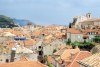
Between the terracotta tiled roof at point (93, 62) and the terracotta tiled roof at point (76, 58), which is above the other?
the terracotta tiled roof at point (93, 62)

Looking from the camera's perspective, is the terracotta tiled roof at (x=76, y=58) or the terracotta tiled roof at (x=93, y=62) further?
the terracotta tiled roof at (x=76, y=58)

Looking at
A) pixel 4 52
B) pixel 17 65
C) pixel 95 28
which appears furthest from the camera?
pixel 95 28

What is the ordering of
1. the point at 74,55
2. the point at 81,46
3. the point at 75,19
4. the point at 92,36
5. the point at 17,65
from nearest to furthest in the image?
the point at 17,65 < the point at 74,55 < the point at 81,46 < the point at 92,36 < the point at 75,19

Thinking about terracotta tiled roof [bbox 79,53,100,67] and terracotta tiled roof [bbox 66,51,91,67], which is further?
terracotta tiled roof [bbox 66,51,91,67]

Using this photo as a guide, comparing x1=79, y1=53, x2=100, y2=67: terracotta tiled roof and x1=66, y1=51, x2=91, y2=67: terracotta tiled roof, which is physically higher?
x1=79, y1=53, x2=100, y2=67: terracotta tiled roof

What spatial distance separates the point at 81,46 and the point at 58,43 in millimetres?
6947

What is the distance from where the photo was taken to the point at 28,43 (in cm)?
10431

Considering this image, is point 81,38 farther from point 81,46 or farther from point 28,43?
point 28,43

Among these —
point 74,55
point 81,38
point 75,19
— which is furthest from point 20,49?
point 75,19

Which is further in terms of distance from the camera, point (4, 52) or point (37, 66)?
point (4, 52)

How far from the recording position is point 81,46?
3588 inches

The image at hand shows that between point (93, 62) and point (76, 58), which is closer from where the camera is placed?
point (93, 62)

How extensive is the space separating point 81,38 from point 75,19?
1679 inches

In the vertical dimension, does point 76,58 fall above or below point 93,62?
below
